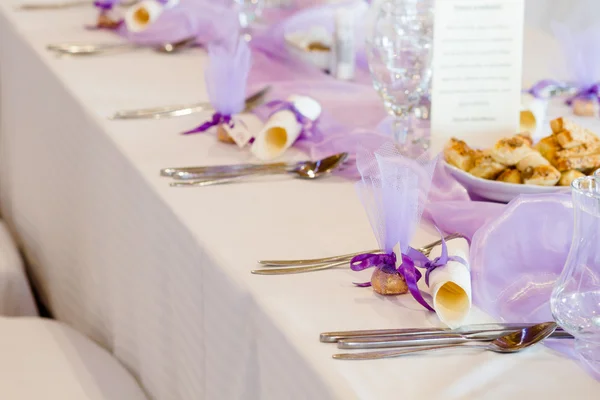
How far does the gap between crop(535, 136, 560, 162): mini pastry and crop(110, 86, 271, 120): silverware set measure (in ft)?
1.99

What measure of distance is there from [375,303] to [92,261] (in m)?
0.82

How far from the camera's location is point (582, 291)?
2.61 feet

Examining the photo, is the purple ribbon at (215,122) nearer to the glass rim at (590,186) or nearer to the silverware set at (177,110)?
the silverware set at (177,110)

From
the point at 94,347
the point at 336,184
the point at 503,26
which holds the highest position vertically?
the point at 503,26

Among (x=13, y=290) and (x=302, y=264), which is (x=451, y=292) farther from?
(x=13, y=290)

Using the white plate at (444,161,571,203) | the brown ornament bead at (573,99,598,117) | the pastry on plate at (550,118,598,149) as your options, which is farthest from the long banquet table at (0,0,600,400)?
the brown ornament bead at (573,99,598,117)

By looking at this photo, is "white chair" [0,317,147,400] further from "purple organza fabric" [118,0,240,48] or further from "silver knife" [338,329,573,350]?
"purple organza fabric" [118,0,240,48]

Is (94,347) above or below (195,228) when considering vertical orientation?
below

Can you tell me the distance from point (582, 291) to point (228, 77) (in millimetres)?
815

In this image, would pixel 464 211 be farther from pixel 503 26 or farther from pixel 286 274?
pixel 503 26

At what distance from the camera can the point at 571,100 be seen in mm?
1567

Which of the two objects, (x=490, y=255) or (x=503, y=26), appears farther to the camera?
(x=503, y=26)

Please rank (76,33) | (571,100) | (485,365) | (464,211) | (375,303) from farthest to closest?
1. (76,33)
2. (571,100)
3. (464,211)
4. (375,303)
5. (485,365)

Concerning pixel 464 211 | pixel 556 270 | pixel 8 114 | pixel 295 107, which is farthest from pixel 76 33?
pixel 556 270
